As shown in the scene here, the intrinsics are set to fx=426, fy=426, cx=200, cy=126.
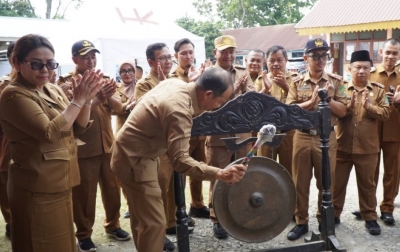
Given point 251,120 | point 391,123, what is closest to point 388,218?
point 391,123

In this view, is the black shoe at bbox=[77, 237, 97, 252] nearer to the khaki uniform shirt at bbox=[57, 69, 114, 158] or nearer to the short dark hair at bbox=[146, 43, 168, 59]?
the khaki uniform shirt at bbox=[57, 69, 114, 158]

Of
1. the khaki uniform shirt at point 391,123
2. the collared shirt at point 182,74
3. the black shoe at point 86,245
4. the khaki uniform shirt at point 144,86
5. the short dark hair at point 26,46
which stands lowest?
the black shoe at point 86,245

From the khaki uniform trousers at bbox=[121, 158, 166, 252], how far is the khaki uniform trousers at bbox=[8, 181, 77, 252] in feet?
1.39

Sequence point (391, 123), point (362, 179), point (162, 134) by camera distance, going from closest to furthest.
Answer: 1. point (162, 134)
2. point (362, 179)
3. point (391, 123)

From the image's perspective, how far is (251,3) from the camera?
2994 cm

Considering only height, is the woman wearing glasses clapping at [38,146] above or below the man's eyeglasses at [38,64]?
below

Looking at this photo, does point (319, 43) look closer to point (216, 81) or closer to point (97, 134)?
point (216, 81)

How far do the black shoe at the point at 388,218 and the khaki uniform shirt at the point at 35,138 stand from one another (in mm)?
3072

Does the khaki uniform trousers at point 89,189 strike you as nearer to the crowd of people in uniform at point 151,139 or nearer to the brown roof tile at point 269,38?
the crowd of people in uniform at point 151,139

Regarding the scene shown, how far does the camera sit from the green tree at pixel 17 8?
2736 centimetres

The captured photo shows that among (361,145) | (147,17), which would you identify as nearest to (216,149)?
(361,145)

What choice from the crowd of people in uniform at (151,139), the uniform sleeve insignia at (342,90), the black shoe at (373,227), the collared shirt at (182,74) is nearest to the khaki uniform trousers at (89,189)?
the crowd of people in uniform at (151,139)

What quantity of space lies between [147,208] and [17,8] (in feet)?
96.6

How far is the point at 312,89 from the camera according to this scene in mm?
3881
